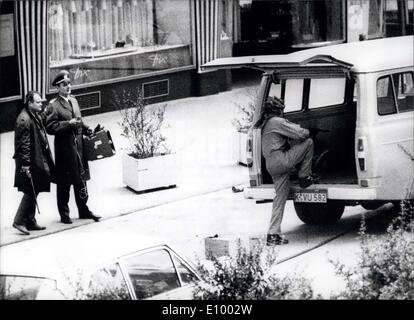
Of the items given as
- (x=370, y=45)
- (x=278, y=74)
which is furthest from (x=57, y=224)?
(x=370, y=45)

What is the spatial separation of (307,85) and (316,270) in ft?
8.96

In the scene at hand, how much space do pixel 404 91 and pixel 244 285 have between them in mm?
3701

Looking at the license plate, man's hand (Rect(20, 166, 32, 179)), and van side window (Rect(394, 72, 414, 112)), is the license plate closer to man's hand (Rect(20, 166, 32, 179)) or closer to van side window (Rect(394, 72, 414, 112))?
van side window (Rect(394, 72, 414, 112))

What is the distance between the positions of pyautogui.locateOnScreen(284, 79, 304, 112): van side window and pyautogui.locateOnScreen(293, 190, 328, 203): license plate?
1.19 m

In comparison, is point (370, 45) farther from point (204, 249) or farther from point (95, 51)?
point (95, 51)

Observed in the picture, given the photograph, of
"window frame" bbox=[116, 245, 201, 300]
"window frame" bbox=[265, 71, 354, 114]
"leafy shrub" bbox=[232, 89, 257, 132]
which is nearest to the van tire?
"window frame" bbox=[265, 71, 354, 114]

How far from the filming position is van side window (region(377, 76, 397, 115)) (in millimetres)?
10969

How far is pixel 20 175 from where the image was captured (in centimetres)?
1131

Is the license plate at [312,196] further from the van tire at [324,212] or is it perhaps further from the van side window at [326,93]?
the van side window at [326,93]

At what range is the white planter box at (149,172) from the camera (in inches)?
510

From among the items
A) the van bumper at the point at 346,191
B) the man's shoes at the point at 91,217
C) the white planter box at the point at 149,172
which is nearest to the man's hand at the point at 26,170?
the man's shoes at the point at 91,217

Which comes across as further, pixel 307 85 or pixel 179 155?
pixel 179 155

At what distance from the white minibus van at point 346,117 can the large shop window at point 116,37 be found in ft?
17.6

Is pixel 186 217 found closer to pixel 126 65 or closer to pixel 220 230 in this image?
pixel 220 230
